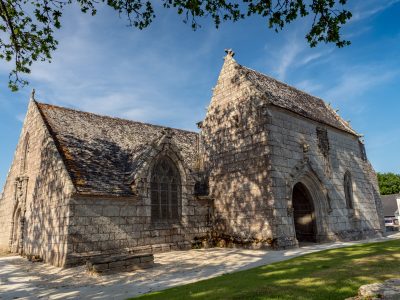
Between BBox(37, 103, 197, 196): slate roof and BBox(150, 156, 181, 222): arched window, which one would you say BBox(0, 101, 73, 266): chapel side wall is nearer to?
BBox(37, 103, 197, 196): slate roof

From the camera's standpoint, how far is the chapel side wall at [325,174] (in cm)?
1433

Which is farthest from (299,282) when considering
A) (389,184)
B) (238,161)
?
(389,184)

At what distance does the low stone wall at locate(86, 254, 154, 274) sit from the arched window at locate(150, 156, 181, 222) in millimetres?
3890

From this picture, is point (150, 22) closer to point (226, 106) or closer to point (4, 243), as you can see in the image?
point (226, 106)

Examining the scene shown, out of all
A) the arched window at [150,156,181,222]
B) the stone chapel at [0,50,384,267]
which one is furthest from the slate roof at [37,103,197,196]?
the arched window at [150,156,181,222]

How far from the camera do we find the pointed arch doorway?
650 inches

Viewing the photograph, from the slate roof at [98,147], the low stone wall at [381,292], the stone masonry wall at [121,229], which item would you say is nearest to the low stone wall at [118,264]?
the stone masonry wall at [121,229]

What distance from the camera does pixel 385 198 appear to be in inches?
2036

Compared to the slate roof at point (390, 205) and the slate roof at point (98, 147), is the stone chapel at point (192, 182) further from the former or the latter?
the slate roof at point (390, 205)

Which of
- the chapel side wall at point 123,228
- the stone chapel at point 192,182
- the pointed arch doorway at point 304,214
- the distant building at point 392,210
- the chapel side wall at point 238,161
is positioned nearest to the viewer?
the chapel side wall at point 123,228

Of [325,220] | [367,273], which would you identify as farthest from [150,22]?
[325,220]

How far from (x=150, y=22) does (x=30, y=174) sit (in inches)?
448

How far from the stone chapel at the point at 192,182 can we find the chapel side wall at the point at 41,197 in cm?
5

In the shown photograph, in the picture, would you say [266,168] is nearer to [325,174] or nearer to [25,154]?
[325,174]
